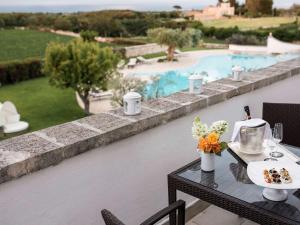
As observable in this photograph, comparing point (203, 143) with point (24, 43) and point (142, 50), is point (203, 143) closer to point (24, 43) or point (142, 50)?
point (142, 50)

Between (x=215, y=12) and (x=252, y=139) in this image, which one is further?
(x=215, y=12)

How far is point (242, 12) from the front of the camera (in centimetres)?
2856

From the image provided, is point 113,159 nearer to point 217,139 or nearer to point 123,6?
point 217,139

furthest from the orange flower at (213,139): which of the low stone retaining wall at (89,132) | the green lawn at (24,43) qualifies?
the green lawn at (24,43)

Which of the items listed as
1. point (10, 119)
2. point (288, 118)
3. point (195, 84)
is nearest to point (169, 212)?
point (195, 84)

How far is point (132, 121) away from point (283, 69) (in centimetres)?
186

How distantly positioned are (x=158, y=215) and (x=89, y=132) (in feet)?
1.67

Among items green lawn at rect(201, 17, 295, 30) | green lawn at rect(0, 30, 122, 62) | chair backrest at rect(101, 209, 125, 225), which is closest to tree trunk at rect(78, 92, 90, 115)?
chair backrest at rect(101, 209, 125, 225)

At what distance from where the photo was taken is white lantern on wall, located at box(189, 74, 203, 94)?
6.92 feet

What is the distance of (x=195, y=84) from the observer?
2.14 metres

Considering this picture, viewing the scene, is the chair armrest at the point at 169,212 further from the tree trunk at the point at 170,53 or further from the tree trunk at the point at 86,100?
the tree trunk at the point at 170,53

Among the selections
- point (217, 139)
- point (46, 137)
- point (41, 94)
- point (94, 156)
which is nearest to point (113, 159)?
point (94, 156)

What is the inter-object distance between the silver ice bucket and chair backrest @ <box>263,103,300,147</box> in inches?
23.7

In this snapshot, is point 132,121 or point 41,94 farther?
point 41,94
